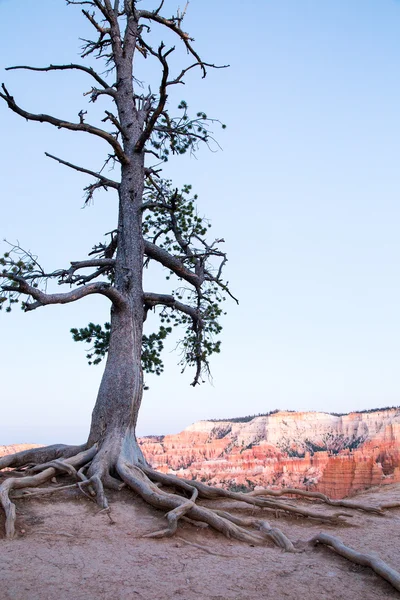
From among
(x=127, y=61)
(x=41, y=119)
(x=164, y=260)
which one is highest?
(x=127, y=61)

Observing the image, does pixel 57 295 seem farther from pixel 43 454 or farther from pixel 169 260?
pixel 169 260

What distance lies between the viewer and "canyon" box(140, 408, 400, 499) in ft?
227

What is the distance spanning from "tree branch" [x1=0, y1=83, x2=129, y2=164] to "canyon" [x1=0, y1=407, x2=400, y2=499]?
1665 inches

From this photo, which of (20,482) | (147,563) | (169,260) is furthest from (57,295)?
(147,563)

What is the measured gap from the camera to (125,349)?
1171 centimetres

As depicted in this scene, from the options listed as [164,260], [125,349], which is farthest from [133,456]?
[164,260]

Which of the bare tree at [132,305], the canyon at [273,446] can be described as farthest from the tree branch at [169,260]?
the canyon at [273,446]

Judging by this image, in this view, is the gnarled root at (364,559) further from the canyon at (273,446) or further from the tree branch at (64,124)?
the canyon at (273,446)

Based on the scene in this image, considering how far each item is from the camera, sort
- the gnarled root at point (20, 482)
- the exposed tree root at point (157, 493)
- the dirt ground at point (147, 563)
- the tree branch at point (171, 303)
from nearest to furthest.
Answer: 1. the dirt ground at point (147, 563)
2. the gnarled root at point (20, 482)
3. the exposed tree root at point (157, 493)
4. the tree branch at point (171, 303)

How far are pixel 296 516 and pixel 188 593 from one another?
4598 millimetres

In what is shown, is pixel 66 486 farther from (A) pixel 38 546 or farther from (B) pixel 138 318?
(B) pixel 138 318

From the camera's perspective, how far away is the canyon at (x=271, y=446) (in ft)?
224

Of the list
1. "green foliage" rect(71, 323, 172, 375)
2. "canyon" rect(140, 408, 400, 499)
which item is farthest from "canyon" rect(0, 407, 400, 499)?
"green foliage" rect(71, 323, 172, 375)

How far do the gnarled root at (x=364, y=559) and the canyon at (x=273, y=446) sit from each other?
44.0 meters
